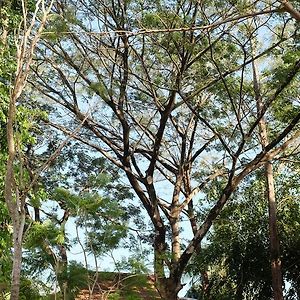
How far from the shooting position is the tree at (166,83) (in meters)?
7.00

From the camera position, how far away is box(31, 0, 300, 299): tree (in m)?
7.00

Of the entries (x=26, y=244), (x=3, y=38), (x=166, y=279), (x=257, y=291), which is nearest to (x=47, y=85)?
(x=3, y=38)

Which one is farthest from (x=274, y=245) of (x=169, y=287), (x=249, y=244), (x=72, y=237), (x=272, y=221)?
(x=72, y=237)

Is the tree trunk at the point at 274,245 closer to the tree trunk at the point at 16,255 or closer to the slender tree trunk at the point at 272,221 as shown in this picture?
the slender tree trunk at the point at 272,221

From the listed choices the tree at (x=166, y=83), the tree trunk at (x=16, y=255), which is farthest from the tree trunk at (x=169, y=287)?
the tree trunk at (x=16, y=255)

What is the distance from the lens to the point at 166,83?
25.1ft

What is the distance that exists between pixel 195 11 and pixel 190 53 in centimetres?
66

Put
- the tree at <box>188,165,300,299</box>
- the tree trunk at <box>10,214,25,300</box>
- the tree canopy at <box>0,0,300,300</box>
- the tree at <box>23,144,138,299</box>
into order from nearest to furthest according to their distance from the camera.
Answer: the tree trunk at <box>10,214,25,300</box> < the tree at <box>23,144,138,299</box> < the tree canopy at <box>0,0,300,300</box> < the tree at <box>188,165,300,299</box>

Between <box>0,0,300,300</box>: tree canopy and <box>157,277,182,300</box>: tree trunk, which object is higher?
<box>0,0,300,300</box>: tree canopy

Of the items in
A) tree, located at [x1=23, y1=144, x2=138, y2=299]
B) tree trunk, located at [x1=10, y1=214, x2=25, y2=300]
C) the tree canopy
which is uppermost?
the tree canopy

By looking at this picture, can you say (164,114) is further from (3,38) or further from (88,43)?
(3,38)

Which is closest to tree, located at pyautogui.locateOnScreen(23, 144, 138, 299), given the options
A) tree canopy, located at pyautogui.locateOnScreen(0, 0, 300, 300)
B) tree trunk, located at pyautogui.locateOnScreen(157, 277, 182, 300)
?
tree canopy, located at pyautogui.locateOnScreen(0, 0, 300, 300)

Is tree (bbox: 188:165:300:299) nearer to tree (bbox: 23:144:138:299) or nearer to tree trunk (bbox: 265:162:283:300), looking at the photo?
tree trunk (bbox: 265:162:283:300)

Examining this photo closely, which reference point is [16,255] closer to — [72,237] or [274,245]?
[72,237]
